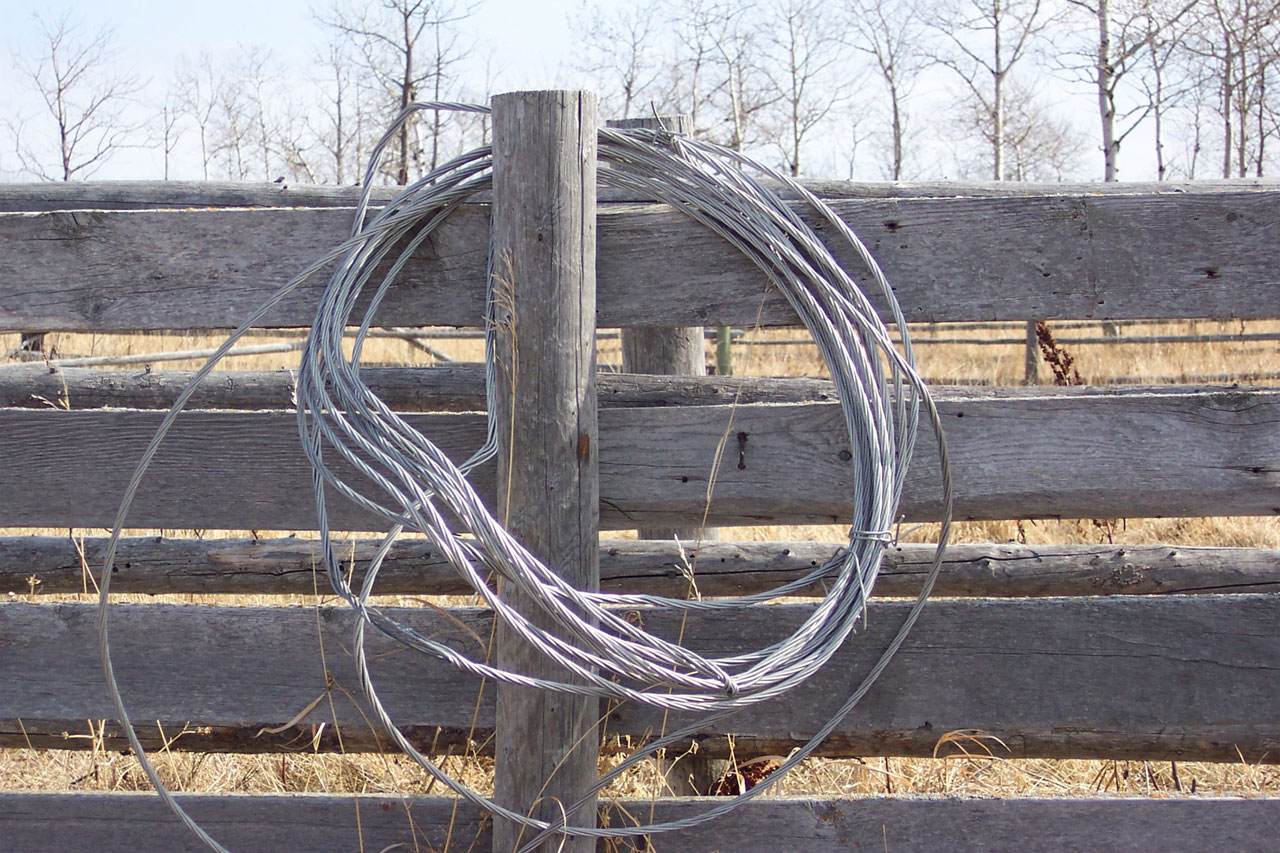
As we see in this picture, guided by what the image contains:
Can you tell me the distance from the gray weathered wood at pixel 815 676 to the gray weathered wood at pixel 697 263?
646mm

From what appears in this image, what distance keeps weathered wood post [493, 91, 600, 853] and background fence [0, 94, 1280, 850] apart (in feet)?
0.50

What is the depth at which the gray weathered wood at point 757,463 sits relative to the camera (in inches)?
77.4

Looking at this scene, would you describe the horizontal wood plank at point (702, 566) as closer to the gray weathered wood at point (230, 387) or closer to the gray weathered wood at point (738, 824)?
the gray weathered wood at point (738, 824)

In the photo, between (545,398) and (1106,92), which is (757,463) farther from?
(1106,92)

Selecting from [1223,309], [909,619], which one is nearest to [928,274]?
[1223,309]

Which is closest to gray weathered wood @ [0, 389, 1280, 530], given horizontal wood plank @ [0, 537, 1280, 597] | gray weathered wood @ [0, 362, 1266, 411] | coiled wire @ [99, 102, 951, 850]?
coiled wire @ [99, 102, 951, 850]

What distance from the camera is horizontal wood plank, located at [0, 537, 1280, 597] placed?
293 centimetres

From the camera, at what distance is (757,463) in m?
2.00

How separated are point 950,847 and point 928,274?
123cm

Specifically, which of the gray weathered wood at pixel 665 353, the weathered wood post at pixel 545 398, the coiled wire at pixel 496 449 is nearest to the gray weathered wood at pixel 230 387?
the gray weathered wood at pixel 665 353

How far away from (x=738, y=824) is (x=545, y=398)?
1.02 meters

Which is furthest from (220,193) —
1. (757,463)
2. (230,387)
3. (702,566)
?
(757,463)

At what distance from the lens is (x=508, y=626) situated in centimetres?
189

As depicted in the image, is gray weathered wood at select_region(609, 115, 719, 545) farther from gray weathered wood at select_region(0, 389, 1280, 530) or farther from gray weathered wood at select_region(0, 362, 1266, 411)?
gray weathered wood at select_region(0, 389, 1280, 530)
